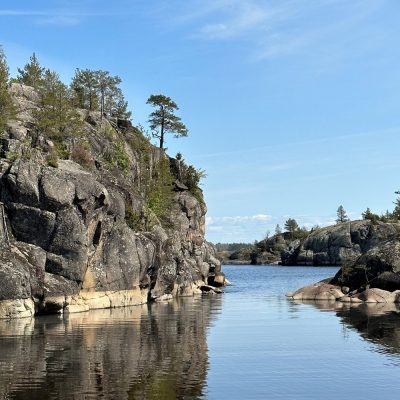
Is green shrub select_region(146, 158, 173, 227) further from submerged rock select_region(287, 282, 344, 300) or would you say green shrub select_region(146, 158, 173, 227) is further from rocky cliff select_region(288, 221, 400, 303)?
rocky cliff select_region(288, 221, 400, 303)

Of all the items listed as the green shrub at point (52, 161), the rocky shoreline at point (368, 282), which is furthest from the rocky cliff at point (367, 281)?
the green shrub at point (52, 161)

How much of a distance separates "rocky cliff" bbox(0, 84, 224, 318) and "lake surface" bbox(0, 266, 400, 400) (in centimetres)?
333

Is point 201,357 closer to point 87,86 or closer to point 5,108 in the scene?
point 5,108

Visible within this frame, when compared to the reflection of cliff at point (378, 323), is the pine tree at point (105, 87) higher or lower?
higher

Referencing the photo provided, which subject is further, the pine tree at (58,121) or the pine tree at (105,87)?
the pine tree at (105,87)

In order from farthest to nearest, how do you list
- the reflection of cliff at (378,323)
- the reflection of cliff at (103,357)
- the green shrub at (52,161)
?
the green shrub at (52,161), the reflection of cliff at (378,323), the reflection of cliff at (103,357)

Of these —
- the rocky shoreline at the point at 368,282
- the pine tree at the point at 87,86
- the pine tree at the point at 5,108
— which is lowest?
the rocky shoreline at the point at 368,282

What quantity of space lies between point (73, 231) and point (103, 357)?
25234 millimetres

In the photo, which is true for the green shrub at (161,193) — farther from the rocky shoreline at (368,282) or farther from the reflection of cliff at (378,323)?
the reflection of cliff at (378,323)

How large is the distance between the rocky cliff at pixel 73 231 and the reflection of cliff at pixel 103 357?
4286 millimetres

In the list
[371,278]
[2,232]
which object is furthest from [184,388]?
[371,278]

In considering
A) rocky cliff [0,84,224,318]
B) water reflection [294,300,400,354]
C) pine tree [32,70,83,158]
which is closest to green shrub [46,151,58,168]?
rocky cliff [0,84,224,318]

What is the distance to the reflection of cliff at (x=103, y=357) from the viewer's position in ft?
75.5

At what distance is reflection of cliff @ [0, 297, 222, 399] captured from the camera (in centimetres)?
2302
